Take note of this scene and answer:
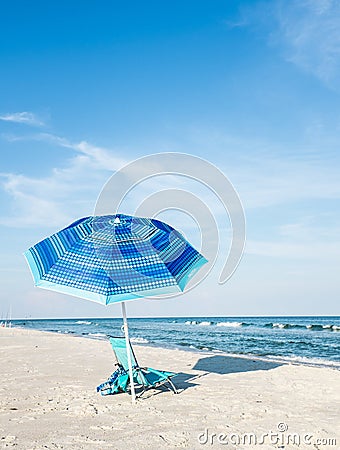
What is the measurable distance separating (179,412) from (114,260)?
208 cm

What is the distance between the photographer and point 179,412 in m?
5.68

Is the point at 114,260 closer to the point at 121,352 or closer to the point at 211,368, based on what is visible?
the point at 121,352

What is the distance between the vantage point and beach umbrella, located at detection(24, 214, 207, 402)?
5629 millimetres

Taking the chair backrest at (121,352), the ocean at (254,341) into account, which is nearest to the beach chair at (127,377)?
the chair backrest at (121,352)

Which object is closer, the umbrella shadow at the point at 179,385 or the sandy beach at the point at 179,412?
the sandy beach at the point at 179,412

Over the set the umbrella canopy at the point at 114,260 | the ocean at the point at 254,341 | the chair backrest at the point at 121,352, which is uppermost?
the umbrella canopy at the point at 114,260

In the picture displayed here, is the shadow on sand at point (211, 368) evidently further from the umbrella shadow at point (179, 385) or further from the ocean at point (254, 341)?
the ocean at point (254, 341)

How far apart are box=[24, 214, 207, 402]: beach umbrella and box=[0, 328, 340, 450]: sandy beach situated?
2.80 ft

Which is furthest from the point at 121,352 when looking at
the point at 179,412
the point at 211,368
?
the point at 211,368

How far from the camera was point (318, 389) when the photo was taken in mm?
7844

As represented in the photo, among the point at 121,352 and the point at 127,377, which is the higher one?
the point at 121,352

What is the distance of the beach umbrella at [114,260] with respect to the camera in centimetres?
563

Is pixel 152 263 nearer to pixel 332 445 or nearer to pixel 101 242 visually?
pixel 101 242

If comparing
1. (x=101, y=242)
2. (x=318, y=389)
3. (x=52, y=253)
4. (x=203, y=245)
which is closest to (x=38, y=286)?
(x=52, y=253)
